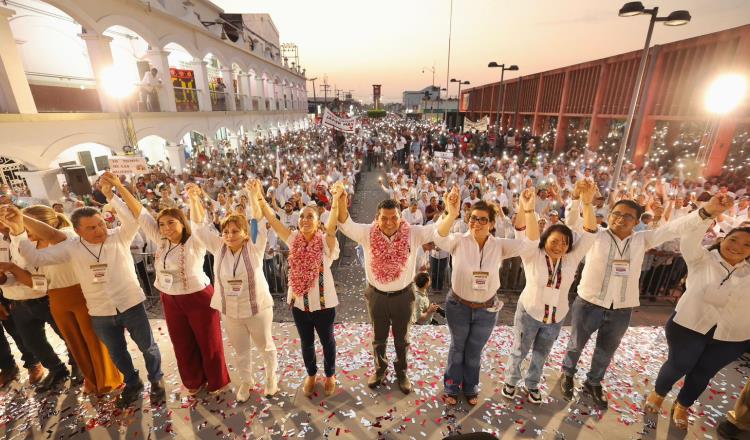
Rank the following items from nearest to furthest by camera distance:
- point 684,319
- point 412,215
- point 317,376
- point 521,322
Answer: point 684,319
point 521,322
point 317,376
point 412,215

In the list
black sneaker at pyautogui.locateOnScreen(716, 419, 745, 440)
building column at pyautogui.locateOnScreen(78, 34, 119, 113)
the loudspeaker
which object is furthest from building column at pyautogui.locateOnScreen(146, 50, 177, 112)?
black sneaker at pyautogui.locateOnScreen(716, 419, 745, 440)

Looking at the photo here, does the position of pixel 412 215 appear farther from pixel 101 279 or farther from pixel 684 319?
pixel 101 279

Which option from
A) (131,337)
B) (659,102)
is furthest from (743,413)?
(659,102)

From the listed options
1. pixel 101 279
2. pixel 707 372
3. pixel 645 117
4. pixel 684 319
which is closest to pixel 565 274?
pixel 684 319

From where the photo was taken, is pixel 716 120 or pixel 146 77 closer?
pixel 716 120

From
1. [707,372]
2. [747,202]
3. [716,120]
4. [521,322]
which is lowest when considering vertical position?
[707,372]

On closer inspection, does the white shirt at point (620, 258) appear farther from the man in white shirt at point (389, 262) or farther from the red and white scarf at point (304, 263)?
the red and white scarf at point (304, 263)

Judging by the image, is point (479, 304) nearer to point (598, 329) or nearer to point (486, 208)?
point (486, 208)

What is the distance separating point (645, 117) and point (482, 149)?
27.4ft

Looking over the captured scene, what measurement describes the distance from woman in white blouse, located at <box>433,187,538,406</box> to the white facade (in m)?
9.65

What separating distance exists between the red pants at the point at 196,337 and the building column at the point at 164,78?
1233cm

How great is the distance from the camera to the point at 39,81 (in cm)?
1052

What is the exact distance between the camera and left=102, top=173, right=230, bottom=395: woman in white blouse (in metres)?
2.87

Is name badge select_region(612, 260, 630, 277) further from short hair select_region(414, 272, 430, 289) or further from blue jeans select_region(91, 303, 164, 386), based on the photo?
blue jeans select_region(91, 303, 164, 386)
